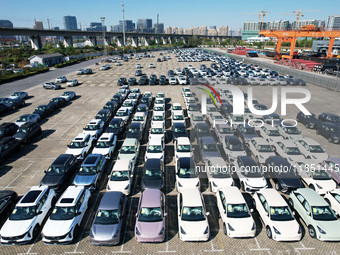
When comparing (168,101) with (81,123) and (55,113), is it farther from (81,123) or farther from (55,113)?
(55,113)

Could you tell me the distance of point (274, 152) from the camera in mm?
18547

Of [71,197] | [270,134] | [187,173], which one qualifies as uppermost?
[270,134]

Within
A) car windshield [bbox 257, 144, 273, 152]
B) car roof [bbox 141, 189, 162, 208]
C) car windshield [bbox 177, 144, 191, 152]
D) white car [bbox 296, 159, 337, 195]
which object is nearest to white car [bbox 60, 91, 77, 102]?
car windshield [bbox 177, 144, 191, 152]

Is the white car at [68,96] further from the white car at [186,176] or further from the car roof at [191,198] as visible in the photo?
the car roof at [191,198]

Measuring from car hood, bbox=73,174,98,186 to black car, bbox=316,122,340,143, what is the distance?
822 inches

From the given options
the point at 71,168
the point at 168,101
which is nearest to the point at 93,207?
the point at 71,168

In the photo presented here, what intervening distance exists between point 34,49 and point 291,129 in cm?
10985

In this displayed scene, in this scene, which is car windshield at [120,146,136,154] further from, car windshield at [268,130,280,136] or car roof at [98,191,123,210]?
car windshield at [268,130,280,136]

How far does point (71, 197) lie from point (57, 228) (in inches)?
67.0

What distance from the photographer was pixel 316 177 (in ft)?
47.3

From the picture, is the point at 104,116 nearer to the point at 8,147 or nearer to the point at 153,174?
the point at 8,147

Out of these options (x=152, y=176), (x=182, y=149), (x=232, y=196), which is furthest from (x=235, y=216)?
(x=182, y=149)

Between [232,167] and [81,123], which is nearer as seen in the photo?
[232,167]

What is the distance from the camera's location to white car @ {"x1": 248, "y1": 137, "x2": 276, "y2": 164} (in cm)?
1725
